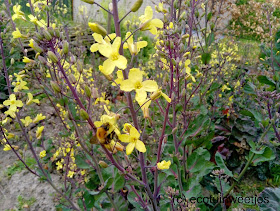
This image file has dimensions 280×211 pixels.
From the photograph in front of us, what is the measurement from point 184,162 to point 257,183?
A: 1.53 metres

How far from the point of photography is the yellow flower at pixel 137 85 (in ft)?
3.51

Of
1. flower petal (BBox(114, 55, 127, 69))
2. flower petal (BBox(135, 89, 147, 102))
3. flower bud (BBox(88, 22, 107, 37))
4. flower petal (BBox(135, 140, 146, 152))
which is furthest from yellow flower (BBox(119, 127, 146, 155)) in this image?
flower bud (BBox(88, 22, 107, 37))

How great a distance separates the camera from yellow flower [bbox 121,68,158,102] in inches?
42.1

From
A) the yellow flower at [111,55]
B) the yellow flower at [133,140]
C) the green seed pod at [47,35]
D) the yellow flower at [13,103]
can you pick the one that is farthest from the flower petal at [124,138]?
the yellow flower at [13,103]

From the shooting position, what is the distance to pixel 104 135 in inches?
40.9

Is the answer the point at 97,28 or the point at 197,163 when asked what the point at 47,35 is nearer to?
the point at 97,28

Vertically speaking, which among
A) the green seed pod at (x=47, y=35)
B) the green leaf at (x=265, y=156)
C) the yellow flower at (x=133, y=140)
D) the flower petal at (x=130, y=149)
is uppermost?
the green seed pod at (x=47, y=35)

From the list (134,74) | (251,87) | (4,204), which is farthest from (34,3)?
(4,204)

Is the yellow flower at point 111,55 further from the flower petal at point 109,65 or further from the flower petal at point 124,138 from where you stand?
the flower petal at point 124,138

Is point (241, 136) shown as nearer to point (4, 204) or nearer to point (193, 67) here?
point (193, 67)

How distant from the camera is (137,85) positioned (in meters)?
1.10

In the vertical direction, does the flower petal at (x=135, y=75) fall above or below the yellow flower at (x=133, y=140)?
above

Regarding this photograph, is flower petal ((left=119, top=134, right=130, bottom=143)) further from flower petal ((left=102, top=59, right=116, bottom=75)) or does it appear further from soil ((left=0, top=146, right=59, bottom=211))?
soil ((left=0, top=146, right=59, bottom=211))

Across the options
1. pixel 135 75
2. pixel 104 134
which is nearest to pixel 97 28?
pixel 135 75
